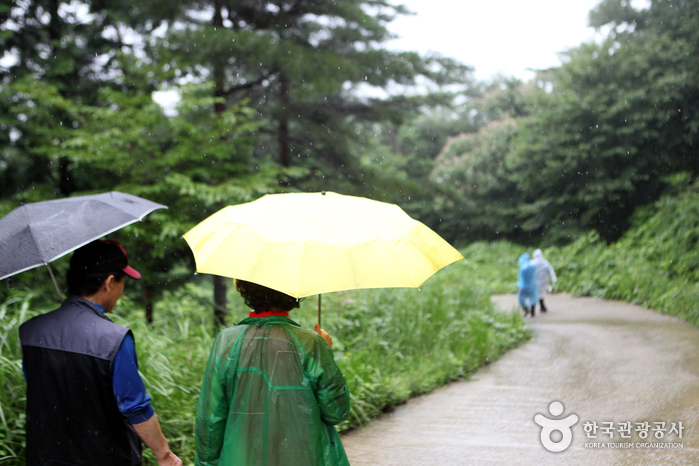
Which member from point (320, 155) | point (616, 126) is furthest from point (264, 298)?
point (616, 126)

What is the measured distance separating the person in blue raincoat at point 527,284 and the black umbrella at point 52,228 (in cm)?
955

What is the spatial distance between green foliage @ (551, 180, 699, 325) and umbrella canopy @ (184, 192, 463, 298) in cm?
814

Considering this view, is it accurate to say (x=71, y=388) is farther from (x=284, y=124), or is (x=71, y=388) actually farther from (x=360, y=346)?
(x=284, y=124)

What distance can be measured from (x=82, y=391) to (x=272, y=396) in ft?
2.29

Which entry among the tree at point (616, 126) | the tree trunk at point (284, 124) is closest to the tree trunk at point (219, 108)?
the tree trunk at point (284, 124)

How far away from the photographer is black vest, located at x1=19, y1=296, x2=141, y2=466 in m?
1.93

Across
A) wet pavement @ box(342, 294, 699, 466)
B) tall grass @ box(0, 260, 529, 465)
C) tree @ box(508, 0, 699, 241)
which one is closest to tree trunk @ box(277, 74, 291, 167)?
tall grass @ box(0, 260, 529, 465)

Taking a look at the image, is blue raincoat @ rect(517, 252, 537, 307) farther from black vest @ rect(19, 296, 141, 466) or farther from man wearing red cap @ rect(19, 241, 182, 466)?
black vest @ rect(19, 296, 141, 466)

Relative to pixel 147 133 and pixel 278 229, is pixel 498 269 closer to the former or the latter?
A: pixel 147 133

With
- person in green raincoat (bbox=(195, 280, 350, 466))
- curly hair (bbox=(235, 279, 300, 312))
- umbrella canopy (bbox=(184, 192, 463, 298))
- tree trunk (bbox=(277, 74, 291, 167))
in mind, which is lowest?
person in green raincoat (bbox=(195, 280, 350, 466))

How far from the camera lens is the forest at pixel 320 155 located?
6.86 metres

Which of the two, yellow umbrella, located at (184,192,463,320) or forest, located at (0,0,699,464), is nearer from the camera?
yellow umbrella, located at (184,192,463,320)

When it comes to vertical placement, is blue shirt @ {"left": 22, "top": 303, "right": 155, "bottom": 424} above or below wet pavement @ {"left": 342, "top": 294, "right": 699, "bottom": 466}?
above

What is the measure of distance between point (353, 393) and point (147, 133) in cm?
540
